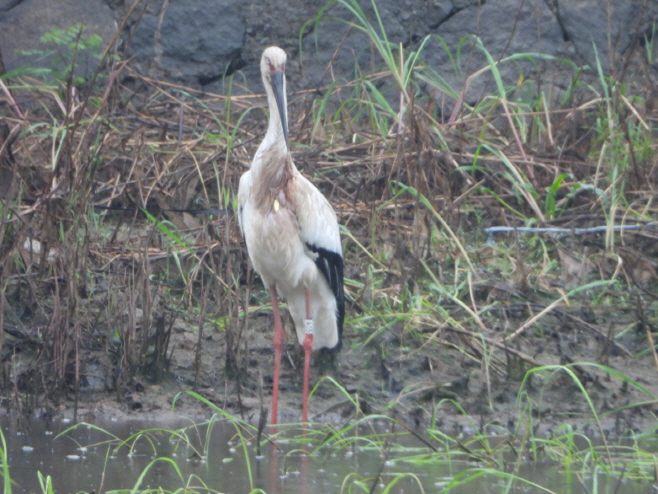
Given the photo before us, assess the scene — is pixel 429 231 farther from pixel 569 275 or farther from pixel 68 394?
pixel 68 394

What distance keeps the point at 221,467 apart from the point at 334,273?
63.0 inches

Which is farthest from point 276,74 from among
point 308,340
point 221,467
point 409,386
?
point 221,467

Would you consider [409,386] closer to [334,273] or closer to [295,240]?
[334,273]

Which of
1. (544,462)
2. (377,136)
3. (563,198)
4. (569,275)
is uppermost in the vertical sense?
(377,136)

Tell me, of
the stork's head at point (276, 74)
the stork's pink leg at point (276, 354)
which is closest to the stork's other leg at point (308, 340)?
the stork's pink leg at point (276, 354)

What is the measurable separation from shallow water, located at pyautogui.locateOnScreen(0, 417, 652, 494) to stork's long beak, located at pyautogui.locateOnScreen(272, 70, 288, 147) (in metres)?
1.57

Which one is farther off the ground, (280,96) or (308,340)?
(280,96)

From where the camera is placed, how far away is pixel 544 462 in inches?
149

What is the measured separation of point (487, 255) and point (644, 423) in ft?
6.12

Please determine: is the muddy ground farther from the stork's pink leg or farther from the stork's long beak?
the stork's long beak

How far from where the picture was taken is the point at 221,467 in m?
3.67

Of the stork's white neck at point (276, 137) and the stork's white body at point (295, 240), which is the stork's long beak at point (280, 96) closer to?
the stork's white neck at point (276, 137)

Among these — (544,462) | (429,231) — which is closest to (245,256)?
(429,231)

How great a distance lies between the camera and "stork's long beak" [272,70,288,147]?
468 cm
